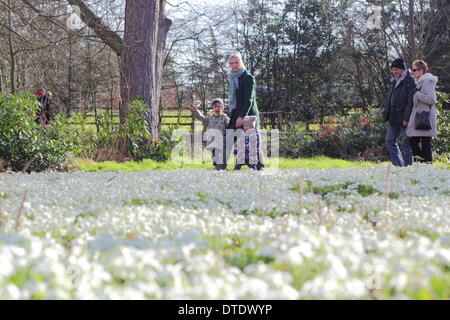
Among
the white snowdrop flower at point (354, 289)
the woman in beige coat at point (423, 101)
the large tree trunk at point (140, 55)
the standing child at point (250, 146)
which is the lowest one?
the white snowdrop flower at point (354, 289)

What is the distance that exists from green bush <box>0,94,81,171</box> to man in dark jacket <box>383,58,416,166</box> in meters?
5.95

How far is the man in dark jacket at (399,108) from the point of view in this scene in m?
9.01

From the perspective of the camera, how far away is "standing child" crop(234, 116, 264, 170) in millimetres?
8922

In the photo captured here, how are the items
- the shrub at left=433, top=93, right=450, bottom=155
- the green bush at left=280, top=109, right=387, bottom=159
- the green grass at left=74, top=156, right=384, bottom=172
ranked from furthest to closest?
A: the green bush at left=280, top=109, right=387, bottom=159, the shrub at left=433, top=93, right=450, bottom=155, the green grass at left=74, top=156, right=384, bottom=172

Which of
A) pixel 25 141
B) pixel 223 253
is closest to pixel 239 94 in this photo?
pixel 25 141

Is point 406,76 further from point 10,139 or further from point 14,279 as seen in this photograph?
point 14,279

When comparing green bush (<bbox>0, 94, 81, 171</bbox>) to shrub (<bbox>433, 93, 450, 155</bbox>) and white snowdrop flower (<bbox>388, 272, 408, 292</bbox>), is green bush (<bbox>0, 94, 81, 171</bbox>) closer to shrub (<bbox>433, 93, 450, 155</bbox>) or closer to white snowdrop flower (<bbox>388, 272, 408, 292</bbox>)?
white snowdrop flower (<bbox>388, 272, 408, 292</bbox>)

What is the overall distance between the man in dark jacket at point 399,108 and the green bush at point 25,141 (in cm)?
595

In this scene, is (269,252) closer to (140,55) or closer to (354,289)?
(354,289)

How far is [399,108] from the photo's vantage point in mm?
9125

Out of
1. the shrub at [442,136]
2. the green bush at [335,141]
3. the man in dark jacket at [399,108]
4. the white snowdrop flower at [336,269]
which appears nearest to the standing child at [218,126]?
the man in dark jacket at [399,108]

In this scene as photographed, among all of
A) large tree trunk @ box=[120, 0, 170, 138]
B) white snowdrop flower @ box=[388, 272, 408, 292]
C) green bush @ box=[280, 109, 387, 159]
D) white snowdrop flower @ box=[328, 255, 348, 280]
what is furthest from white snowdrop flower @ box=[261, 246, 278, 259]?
green bush @ box=[280, 109, 387, 159]

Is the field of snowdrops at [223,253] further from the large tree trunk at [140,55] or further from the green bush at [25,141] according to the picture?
the large tree trunk at [140,55]

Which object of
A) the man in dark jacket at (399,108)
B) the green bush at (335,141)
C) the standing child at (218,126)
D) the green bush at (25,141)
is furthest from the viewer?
the green bush at (335,141)
